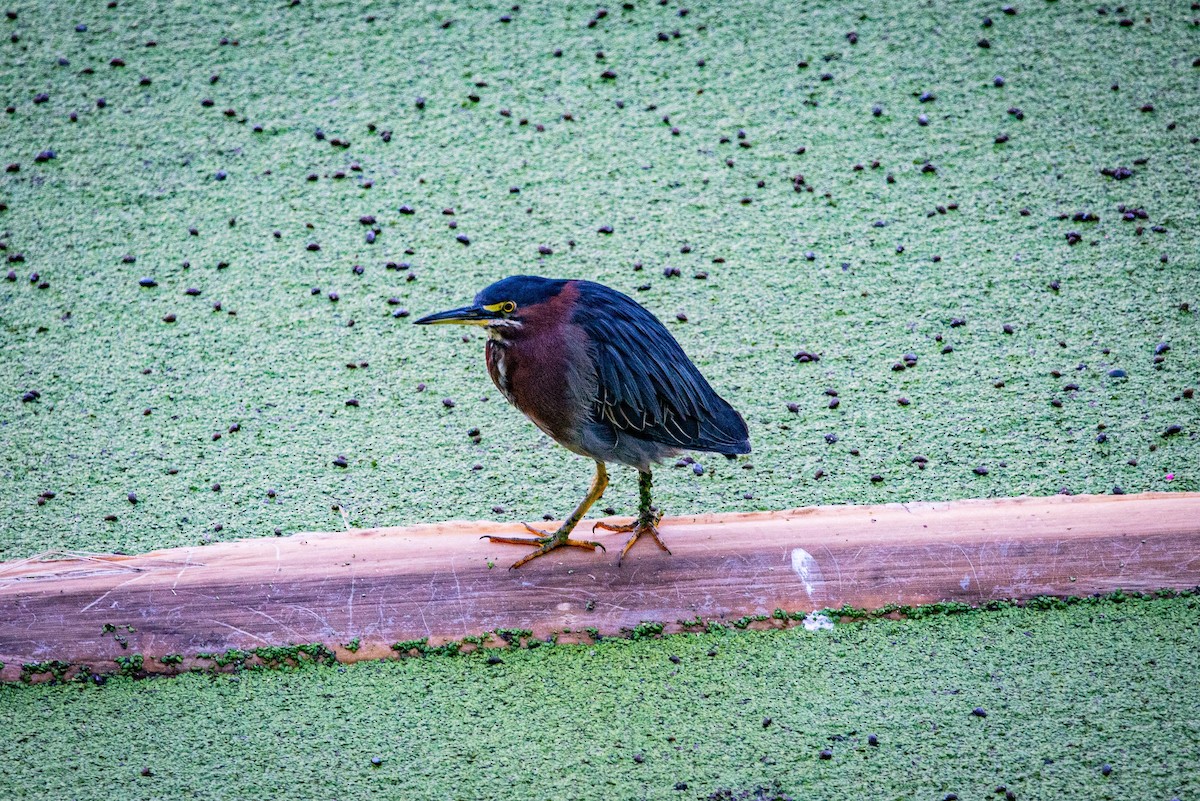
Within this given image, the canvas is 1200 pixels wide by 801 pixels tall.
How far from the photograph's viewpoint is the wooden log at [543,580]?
1908 millimetres

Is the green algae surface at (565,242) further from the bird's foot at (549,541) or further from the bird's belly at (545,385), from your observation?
the bird's belly at (545,385)

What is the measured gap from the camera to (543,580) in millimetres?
1984

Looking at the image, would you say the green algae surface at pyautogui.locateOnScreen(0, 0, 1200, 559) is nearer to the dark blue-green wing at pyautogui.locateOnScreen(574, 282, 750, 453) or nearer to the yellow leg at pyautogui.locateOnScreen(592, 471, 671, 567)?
the yellow leg at pyautogui.locateOnScreen(592, 471, 671, 567)

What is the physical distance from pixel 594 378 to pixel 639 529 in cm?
32

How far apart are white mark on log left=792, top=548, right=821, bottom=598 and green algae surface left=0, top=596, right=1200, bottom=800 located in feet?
0.30

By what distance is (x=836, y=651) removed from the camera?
193 cm

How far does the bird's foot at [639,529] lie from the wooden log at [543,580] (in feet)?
0.09

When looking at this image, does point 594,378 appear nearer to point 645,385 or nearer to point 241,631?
point 645,385

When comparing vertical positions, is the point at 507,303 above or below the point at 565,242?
below

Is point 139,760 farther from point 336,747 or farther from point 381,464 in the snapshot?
point 381,464

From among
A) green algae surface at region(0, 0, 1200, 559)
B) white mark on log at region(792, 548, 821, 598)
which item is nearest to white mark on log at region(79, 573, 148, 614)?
green algae surface at region(0, 0, 1200, 559)

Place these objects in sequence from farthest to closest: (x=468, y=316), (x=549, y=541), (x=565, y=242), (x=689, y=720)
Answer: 1. (x=565, y=242)
2. (x=549, y=541)
3. (x=468, y=316)
4. (x=689, y=720)

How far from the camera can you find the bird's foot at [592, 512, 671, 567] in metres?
2.03

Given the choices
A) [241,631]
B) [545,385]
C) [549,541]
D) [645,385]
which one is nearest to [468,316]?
[545,385]
